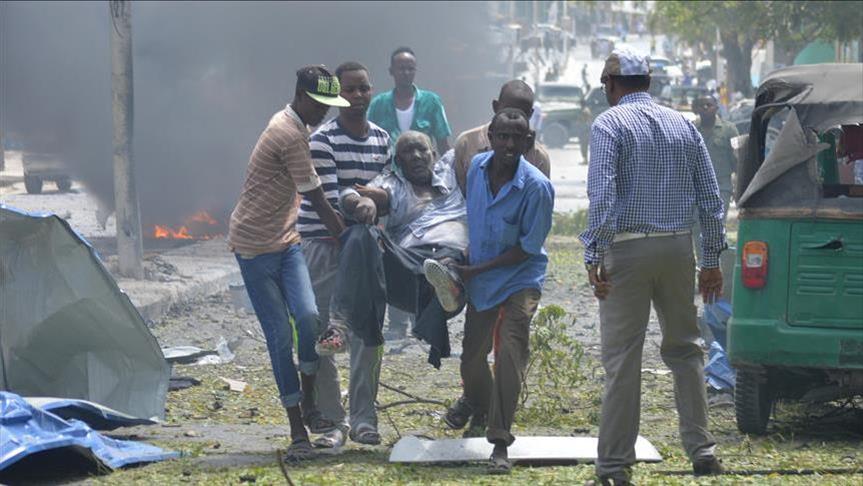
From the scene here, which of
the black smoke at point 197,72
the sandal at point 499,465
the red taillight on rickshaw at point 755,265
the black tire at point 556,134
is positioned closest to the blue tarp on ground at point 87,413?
the sandal at point 499,465

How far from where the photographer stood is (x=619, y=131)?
583 centimetres

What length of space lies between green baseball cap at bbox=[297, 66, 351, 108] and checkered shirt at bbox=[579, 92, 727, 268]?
1456mm

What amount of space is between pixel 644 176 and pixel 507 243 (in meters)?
0.93

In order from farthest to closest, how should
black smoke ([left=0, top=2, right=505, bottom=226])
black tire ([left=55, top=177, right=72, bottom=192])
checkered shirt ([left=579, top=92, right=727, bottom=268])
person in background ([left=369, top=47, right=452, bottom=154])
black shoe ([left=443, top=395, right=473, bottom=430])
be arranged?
black tire ([left=55, top=177, right=72, bottom=192]) → black smoke ([left=0, top=2, right=505, bottom=226]) → person in background ([left=369, top=47, right=452, bottom=154]) → black shoe ([left=443, top=395, right=473, bottom=430]) → checkered shirt ([left=579, top=92, right=727, bottom=268])

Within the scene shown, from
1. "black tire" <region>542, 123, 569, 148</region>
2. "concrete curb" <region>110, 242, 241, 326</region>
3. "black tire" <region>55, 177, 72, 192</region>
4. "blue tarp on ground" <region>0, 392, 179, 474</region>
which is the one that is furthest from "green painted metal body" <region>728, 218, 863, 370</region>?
"black tire" <region>542, 123, 569, 148</region>

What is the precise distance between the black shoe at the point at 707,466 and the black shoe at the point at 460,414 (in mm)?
1440

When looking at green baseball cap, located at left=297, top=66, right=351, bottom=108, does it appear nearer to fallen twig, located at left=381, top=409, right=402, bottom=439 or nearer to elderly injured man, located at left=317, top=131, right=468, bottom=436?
elderly injured man, located at left=317, top=131, right=468, bottom=436

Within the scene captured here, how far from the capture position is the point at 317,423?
7.01 m

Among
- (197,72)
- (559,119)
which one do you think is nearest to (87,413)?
(197,72)

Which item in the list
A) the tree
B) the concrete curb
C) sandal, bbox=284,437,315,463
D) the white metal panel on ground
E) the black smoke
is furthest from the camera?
the tree

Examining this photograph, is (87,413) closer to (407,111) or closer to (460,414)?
(460,414)

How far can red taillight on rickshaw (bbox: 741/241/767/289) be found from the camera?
7.06 meters

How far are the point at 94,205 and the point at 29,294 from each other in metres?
12.8

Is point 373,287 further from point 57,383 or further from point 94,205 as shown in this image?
point 94,205
